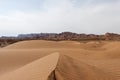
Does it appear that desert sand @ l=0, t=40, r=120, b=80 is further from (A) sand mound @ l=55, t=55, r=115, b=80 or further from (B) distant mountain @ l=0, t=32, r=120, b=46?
(B) distant mountain @ l=0, t=32, r=120, b=46

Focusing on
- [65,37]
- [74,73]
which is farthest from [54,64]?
[65,37]

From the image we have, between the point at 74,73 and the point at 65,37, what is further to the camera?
the point at 65,37

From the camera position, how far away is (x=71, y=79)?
5.87 metres

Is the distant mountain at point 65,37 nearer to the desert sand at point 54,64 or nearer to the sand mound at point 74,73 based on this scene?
the desert sand at point 54,64

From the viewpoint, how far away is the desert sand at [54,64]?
595cm

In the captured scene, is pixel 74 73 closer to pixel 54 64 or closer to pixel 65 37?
pixel 54 64

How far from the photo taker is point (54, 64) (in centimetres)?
629

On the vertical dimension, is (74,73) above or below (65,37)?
above

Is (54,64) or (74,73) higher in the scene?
(54,64)

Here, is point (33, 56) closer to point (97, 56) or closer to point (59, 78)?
point (97, 56)

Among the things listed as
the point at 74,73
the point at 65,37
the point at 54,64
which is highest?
the point at 54,64

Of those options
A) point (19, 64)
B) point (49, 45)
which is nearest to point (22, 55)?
point (19, 64)

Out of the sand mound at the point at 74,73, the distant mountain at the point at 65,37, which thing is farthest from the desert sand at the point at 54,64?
the distant mountain at the point at 65,37

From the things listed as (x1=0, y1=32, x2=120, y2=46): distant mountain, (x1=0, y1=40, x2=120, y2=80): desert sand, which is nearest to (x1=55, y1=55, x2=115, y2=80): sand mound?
(x1=0, y1=40, x2=120, y2=80): desert sand
